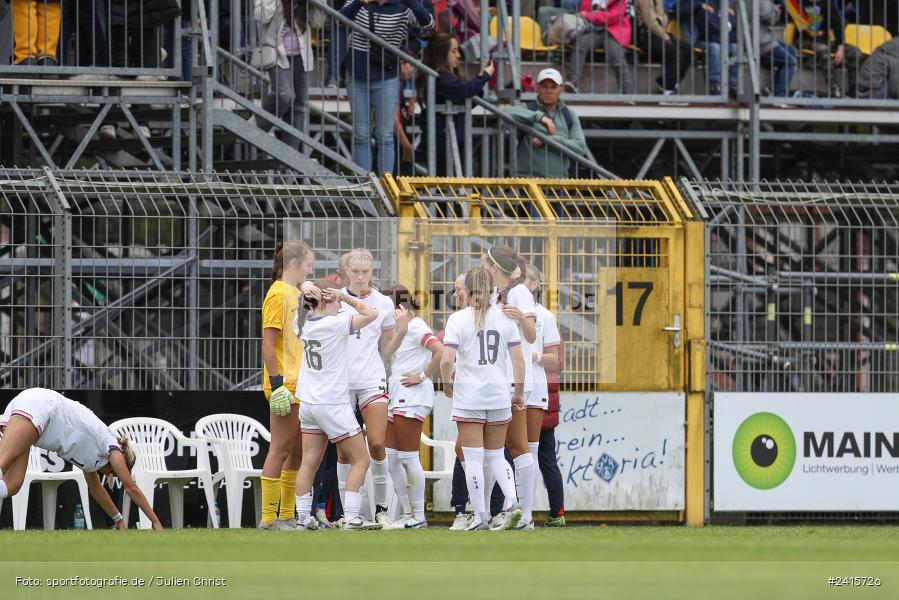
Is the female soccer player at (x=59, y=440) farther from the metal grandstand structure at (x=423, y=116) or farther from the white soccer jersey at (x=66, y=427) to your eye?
the metal grandstand structure at (x=423, y=116)

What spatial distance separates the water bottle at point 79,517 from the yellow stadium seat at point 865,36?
1000 centimetres

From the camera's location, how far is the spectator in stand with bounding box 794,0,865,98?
19.5m

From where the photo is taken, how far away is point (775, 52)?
1920 cm

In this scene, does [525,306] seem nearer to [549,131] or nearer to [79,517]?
[79,517]

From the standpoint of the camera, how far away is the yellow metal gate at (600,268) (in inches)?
541

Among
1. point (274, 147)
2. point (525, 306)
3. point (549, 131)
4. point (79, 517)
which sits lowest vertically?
point (79, 517)

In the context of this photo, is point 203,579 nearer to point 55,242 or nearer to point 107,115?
point 55,242

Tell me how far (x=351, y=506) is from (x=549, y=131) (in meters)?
6.57

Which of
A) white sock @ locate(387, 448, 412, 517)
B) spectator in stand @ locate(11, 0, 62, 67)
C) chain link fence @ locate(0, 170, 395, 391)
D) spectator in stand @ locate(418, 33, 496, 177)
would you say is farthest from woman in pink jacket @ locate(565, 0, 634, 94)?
white sock @ locate(387, 448, 412, 517)

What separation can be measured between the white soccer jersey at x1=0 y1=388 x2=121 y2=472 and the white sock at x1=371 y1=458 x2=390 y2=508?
1.68m

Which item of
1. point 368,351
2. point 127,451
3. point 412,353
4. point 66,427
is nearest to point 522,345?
point 412,353

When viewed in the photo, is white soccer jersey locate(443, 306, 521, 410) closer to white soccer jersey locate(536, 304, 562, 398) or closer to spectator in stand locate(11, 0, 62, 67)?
white soccer jersey locate(536, 304, 562, 398)

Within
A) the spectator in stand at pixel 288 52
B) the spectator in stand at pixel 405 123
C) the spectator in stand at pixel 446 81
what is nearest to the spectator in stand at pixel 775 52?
the spectator in stand at pixel 446 81

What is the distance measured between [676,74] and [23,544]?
1076cm
